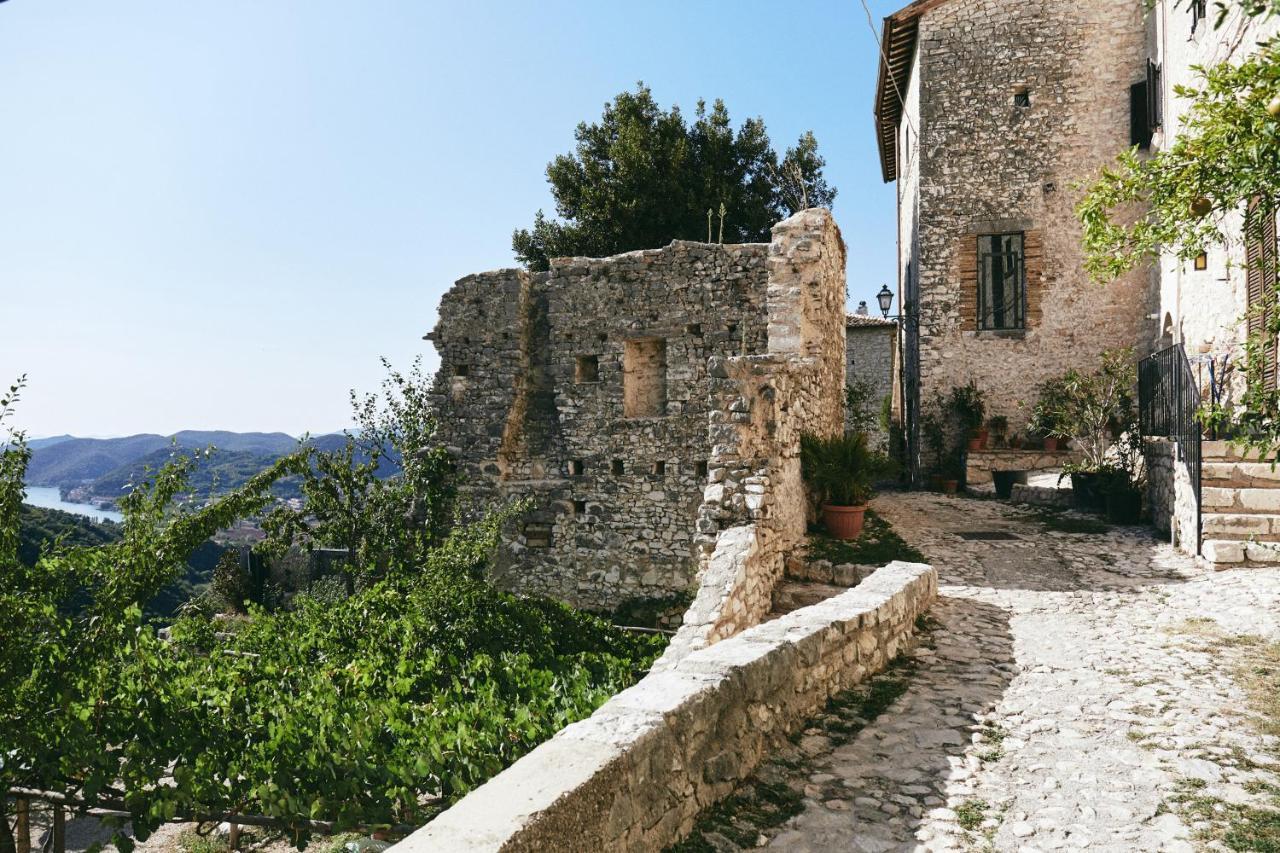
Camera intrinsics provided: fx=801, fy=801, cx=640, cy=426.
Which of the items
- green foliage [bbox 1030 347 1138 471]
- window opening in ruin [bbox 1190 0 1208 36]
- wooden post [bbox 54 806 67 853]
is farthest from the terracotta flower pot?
wooden post [bbox 54 806 67 853]

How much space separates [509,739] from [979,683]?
10.3ft

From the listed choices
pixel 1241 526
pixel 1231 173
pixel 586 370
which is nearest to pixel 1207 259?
pixel 1241 526

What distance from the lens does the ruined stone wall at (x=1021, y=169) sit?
14.6m

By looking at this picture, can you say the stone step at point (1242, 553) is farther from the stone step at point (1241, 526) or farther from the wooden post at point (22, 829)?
the wooden post at point (22, 829)

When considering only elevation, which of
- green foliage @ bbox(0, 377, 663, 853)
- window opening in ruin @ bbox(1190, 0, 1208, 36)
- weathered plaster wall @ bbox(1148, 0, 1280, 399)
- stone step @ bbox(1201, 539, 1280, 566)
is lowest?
green foliage @ bbox(0, 377, 663, 853)

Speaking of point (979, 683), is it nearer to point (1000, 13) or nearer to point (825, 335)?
point (825, 335)

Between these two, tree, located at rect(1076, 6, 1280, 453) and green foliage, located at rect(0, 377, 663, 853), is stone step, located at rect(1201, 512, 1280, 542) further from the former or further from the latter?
green foliage, located at rect(0, 377, 663, 853)

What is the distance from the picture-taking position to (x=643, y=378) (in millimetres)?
13680

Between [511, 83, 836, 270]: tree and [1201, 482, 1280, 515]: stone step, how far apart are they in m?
15.3

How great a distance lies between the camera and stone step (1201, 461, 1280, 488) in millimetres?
7777

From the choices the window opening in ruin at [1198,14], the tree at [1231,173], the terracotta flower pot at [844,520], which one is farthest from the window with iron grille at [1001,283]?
the tree at [1231,173]

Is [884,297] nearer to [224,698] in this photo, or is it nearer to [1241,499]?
[1241,499]

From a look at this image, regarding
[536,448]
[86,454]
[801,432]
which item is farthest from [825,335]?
[86,454]

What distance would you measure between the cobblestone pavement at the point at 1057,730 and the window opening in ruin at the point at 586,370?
7.73 m
